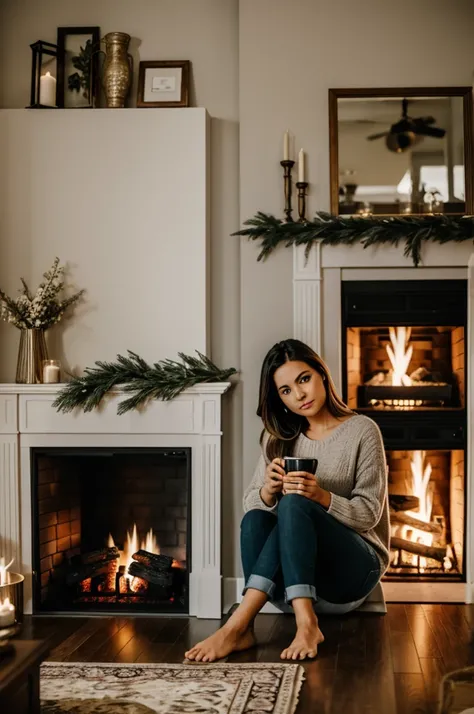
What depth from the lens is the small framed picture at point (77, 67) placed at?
4027mm

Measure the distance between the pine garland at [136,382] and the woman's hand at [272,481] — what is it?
0.62 meters

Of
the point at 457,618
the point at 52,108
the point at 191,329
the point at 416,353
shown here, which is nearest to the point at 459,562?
the point at 457,618

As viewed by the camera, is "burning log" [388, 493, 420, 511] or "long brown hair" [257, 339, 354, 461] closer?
"long brown hair" [257, 339, 354, 461]

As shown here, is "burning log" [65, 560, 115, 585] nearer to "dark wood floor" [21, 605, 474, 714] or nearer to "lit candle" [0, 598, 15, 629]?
"dark wood floor" [21, 605, 474, 714]

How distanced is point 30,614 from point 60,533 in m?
0.37

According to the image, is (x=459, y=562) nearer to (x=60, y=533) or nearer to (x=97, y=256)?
(x=60, y=533)

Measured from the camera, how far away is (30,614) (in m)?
3.82

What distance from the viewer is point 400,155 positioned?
3809 millimetres

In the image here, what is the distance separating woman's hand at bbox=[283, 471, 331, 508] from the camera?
3168 mm

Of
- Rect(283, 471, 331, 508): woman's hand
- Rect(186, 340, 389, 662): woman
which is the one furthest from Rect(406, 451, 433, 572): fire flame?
Rect(283, 471, 331, 508): woman's hand

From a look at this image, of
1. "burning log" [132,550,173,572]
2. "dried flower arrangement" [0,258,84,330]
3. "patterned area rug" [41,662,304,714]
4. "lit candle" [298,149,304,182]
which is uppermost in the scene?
"lit candle" [298,149,304,182]

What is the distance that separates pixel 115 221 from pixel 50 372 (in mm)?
740

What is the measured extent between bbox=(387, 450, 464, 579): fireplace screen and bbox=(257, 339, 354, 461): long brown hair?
54 cm

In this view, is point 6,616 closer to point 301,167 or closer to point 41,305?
point 41,305
